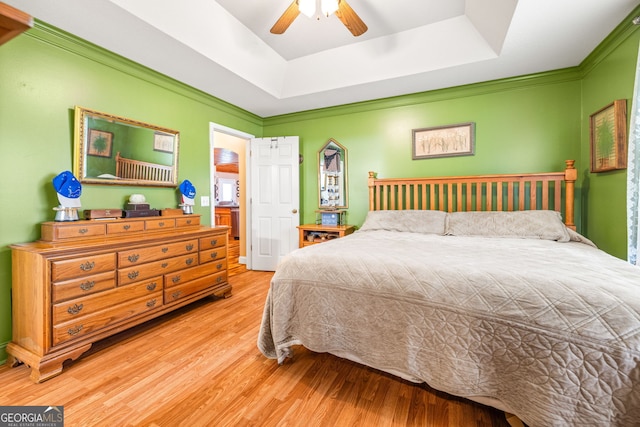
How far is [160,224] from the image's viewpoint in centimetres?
257

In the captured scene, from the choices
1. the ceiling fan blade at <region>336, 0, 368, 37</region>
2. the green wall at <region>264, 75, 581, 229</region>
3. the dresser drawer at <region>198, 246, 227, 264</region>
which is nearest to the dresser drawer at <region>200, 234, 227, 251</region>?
the dresser drawer at <region>198, 246, 227, 264</region>

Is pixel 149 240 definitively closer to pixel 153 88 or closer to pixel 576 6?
pixel 153 88

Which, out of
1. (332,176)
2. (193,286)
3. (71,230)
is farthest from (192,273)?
(332,176)

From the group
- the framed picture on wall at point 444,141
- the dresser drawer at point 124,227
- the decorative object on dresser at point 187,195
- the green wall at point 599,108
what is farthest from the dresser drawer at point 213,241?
the green wall at point 599,108

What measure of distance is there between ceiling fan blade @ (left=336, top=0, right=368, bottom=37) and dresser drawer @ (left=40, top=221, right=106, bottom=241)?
2.49 m

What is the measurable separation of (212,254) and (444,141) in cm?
312

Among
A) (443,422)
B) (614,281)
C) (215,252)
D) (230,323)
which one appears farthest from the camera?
(215,252)

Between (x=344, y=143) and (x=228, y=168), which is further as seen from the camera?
(x=228, y=168)

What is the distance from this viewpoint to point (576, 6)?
187 cm

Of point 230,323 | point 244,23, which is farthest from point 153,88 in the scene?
point 230,323

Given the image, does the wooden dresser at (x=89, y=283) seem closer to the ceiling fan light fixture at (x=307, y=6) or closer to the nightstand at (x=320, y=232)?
the nightstand at (x=320, y=232)

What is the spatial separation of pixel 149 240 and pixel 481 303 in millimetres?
2461

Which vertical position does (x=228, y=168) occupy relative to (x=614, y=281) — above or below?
above

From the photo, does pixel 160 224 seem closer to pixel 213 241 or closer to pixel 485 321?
pixel 213 241
